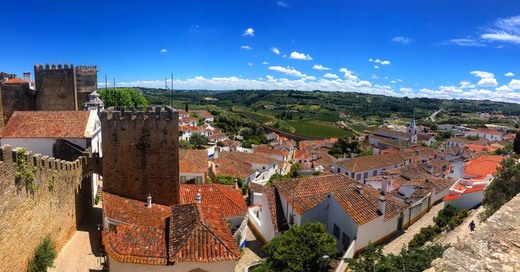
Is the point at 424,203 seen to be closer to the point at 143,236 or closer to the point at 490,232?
the point at 143,236

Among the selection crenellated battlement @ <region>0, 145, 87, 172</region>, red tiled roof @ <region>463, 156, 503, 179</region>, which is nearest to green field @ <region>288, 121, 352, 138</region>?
red tiled roof @ <region>463, 156, 503, 179</region>

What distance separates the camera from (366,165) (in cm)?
4347

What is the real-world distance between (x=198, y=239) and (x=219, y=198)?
749 centimetres

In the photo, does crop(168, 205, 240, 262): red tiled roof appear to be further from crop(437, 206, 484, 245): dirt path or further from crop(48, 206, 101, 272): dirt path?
crop(437, 206, 484, 245): dirt path

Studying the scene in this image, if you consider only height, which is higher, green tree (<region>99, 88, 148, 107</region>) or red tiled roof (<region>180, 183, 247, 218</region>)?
green tree (<region>99, 88, 148, 107</region>)

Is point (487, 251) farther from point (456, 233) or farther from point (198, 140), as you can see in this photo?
point (198, 140)

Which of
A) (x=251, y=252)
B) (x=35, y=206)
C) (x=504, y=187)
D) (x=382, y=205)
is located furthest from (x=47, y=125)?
(x=504, y=187)

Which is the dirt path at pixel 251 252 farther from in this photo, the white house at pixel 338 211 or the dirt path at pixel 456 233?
the dirt path at pixel 456 233

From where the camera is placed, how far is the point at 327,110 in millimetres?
163000

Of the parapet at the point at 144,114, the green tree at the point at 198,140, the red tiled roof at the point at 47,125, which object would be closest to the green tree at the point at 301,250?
the parapet at the point at 144,114

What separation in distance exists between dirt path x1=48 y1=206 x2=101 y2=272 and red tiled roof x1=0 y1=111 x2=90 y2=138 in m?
5.19

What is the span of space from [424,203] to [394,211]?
527 centimetres

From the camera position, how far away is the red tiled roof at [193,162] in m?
27.5

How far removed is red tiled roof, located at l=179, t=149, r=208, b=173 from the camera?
2753 cm
